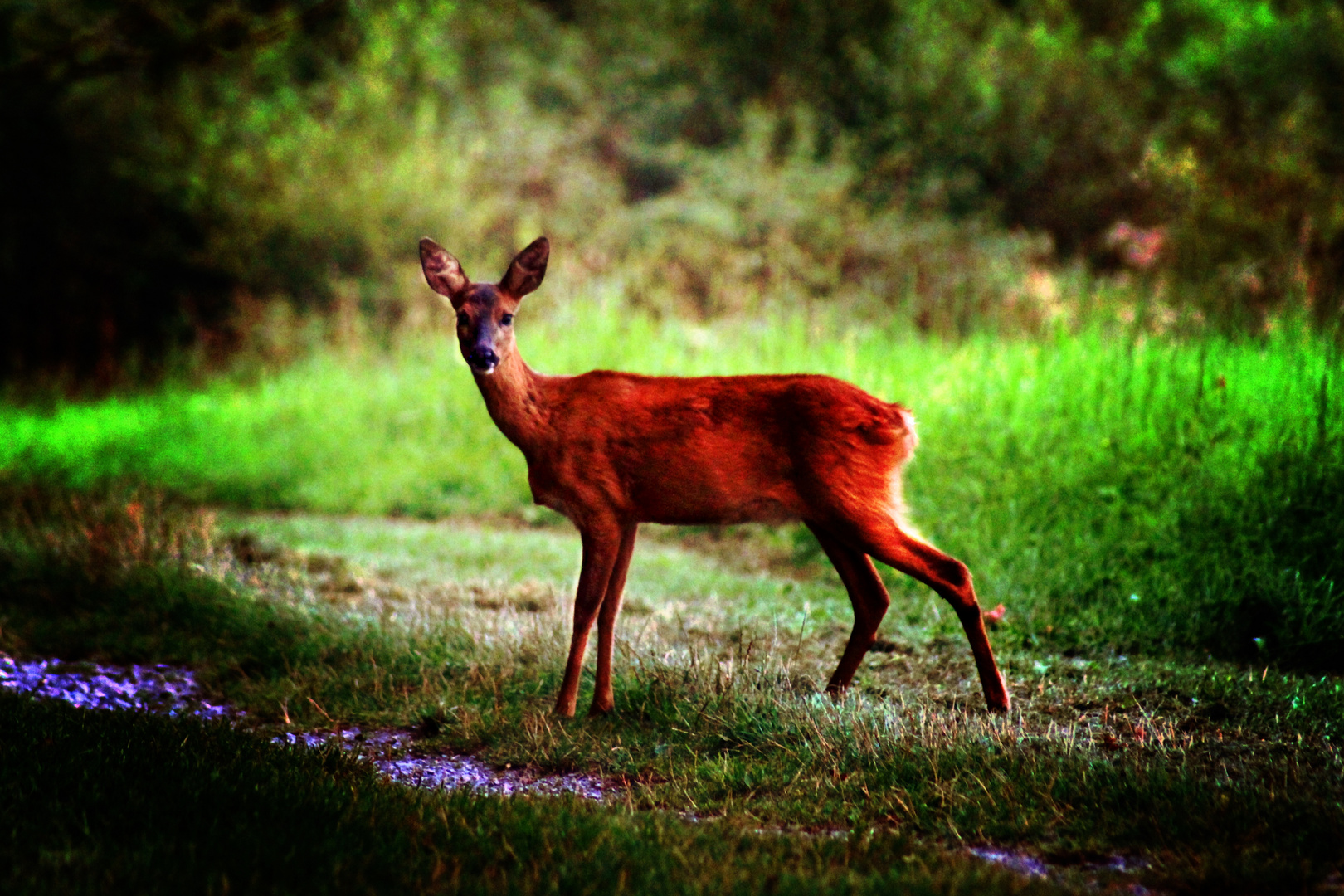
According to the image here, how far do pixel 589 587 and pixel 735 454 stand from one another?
31.9 inches

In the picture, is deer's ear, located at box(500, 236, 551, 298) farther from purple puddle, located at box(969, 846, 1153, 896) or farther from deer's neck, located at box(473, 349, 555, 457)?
purple puddle, located at box(969, 846, 1153, 896)

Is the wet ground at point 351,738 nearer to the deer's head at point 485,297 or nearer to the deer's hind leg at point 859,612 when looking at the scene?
the deer's hind leg at point 859,612

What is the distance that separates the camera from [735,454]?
4914 mm

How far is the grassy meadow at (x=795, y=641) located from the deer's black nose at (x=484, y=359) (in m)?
1.44

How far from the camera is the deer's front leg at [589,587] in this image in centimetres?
491

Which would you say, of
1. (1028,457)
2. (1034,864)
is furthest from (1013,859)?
(1028,457)

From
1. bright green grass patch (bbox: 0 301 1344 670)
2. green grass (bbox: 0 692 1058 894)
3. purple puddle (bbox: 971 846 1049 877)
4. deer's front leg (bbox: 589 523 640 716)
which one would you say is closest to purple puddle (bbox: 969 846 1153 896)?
purple puddle (bbox: 971 846 1049 877)

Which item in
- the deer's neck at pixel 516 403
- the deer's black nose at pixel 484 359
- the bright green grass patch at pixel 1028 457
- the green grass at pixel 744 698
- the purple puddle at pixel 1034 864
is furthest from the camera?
the bright green grass patch at pixel 1028 457

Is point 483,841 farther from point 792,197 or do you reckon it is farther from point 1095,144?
point 1095,144

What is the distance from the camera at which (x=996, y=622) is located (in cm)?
629

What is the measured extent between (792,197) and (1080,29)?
22.9 ft

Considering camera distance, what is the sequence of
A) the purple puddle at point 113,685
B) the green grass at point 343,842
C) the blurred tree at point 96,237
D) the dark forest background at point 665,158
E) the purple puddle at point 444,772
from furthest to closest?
the blurred tree at point 96,237
the dark forest background at point 665,158
the purple puddle at point 113,685
the purple puddle at point 444,772
the green grass at point 343,842

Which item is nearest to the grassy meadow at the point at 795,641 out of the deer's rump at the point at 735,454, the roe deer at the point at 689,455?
the roe deer at the point at 689,455

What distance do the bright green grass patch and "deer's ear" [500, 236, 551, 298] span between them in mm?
3117
